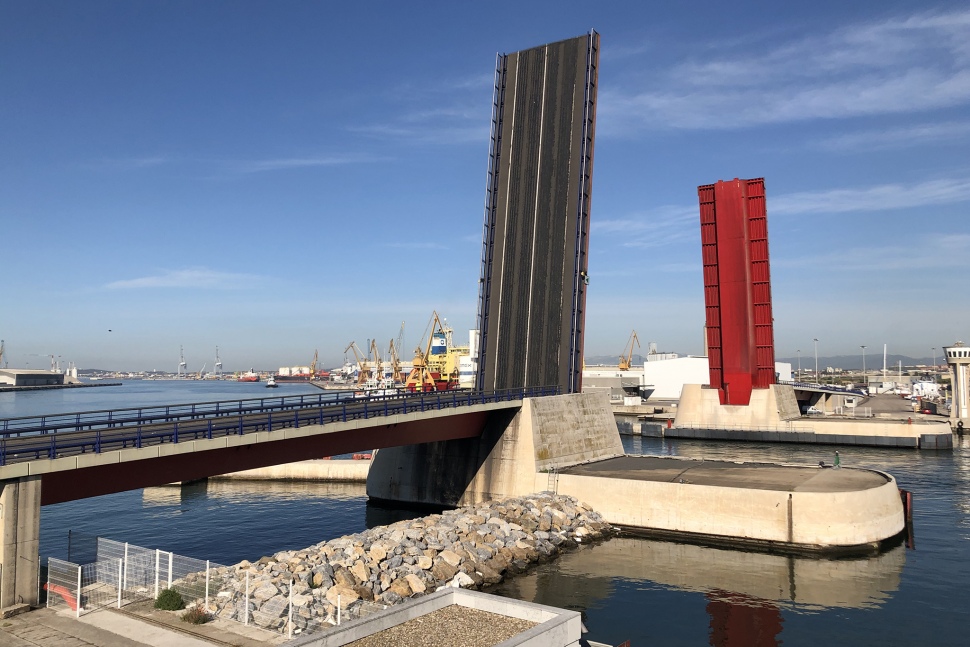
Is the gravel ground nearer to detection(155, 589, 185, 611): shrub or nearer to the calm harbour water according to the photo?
detection(155, 589, 185, 611): shrub

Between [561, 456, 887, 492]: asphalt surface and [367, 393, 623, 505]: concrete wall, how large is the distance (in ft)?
5.13

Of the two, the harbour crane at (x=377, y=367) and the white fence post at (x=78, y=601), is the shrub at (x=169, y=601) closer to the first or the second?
the white fence post at (x=78, y=601)

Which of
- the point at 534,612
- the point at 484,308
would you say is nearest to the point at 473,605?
the point at 534,612

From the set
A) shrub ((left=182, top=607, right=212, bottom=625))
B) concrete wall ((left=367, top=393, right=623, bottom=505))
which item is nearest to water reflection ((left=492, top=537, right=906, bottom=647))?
concrete wall ((left=367, top=393, right=623, bottom=505))

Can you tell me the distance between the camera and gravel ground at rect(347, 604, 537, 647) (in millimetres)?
12067

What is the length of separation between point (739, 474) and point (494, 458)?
11.9m

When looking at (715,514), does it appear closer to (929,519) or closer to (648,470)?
(648,470)

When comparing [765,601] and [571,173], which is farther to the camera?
[571,173]

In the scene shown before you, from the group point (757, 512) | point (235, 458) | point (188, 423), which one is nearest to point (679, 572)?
point (757, 512)

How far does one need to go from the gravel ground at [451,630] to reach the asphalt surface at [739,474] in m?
20.1

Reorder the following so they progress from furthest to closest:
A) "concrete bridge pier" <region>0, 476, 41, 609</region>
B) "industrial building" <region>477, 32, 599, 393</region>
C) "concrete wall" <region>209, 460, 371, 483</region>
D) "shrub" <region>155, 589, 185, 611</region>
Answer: "concrete wall" <region>209, 460, 371, 483</region> < "industrial building" <region>477, 32, 599, 393</region> < "shrub" <region>155, 589, 185, 611</region> < "concrete bridge pier" <region>0, 476, 41, 609</region>

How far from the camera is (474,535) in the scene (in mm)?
27031

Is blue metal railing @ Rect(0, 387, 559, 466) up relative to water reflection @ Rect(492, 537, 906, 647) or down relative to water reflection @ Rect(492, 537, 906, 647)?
up

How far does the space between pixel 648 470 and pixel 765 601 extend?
12.4 m
